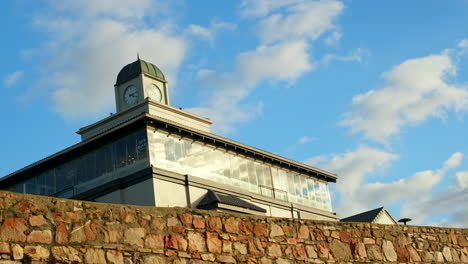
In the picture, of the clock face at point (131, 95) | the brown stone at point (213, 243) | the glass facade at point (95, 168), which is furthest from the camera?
the clock face at point (131, 95)

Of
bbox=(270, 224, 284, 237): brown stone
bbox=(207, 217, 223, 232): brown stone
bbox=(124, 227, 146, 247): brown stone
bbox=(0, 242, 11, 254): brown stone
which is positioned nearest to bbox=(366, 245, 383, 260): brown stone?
bbox=(270, 224, 284, 237): brown stone

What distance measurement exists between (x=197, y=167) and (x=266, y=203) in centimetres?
549

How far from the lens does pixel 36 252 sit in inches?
328

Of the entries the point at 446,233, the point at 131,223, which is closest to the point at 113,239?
the point at 131,223

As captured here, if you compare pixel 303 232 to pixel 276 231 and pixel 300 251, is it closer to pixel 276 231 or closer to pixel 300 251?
pixel 300 251

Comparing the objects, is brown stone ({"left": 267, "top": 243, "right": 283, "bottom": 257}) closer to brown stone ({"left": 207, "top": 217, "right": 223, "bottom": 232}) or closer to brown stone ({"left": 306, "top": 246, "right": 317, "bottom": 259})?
brown stone ({"left": 306, "top": 246, "right": 317, "bottom": 259})

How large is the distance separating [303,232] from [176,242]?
2.29 meters

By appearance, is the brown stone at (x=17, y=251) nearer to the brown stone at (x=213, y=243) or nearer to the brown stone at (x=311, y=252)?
the brown stone at (x=213, y=243)

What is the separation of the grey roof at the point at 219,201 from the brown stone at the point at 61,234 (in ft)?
90.7

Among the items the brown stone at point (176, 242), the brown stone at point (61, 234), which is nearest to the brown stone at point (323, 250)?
the brown stone at point (176, 242)

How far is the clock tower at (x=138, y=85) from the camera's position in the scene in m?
42.8

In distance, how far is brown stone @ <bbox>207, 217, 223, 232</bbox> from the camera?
1006 cm

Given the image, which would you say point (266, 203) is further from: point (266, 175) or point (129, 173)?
point (129, 173)

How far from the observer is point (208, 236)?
9.98 meters
